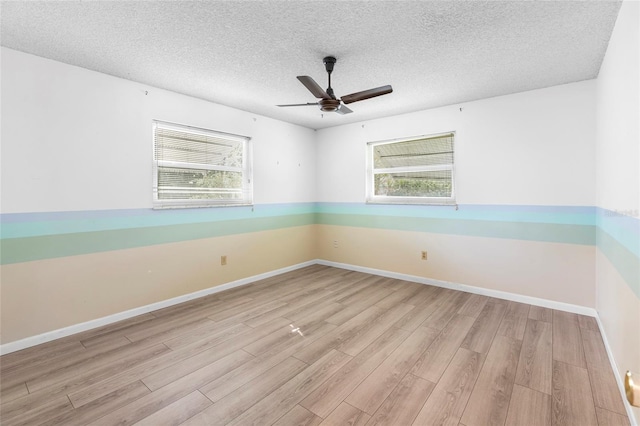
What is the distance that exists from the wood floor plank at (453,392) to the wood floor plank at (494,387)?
0.04 m

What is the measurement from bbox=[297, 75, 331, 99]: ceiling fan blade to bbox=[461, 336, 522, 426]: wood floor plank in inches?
104

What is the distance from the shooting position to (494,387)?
202 centimetres

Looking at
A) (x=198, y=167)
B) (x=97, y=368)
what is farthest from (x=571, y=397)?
(x=198, y=167)

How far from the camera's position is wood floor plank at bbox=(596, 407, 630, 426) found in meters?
1.70

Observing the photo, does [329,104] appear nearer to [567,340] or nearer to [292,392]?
[292,392]

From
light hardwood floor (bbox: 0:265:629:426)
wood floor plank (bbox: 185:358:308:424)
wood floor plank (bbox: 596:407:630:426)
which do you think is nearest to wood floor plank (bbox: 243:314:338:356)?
light hardwood floor (bbox: 0:265:629:426)

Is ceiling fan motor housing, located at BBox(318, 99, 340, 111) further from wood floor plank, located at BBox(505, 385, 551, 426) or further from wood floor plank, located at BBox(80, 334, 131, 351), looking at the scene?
wood floor plank, located at BBox(80, 334, 131, 351)

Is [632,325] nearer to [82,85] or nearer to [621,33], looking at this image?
[621,33]

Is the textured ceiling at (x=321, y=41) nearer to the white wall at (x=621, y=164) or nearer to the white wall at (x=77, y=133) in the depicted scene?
the white wall at (x=77, y=133)

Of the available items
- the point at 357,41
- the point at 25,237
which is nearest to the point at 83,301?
the point at 25,237

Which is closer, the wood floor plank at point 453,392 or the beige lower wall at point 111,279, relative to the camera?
the wood floor plank at point 453,392

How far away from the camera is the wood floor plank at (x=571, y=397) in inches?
68.6

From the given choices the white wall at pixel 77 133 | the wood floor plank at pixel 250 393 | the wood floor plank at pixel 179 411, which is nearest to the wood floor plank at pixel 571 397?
the wood floor plank at pixel 250 393

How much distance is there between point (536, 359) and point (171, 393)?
9.18ft
